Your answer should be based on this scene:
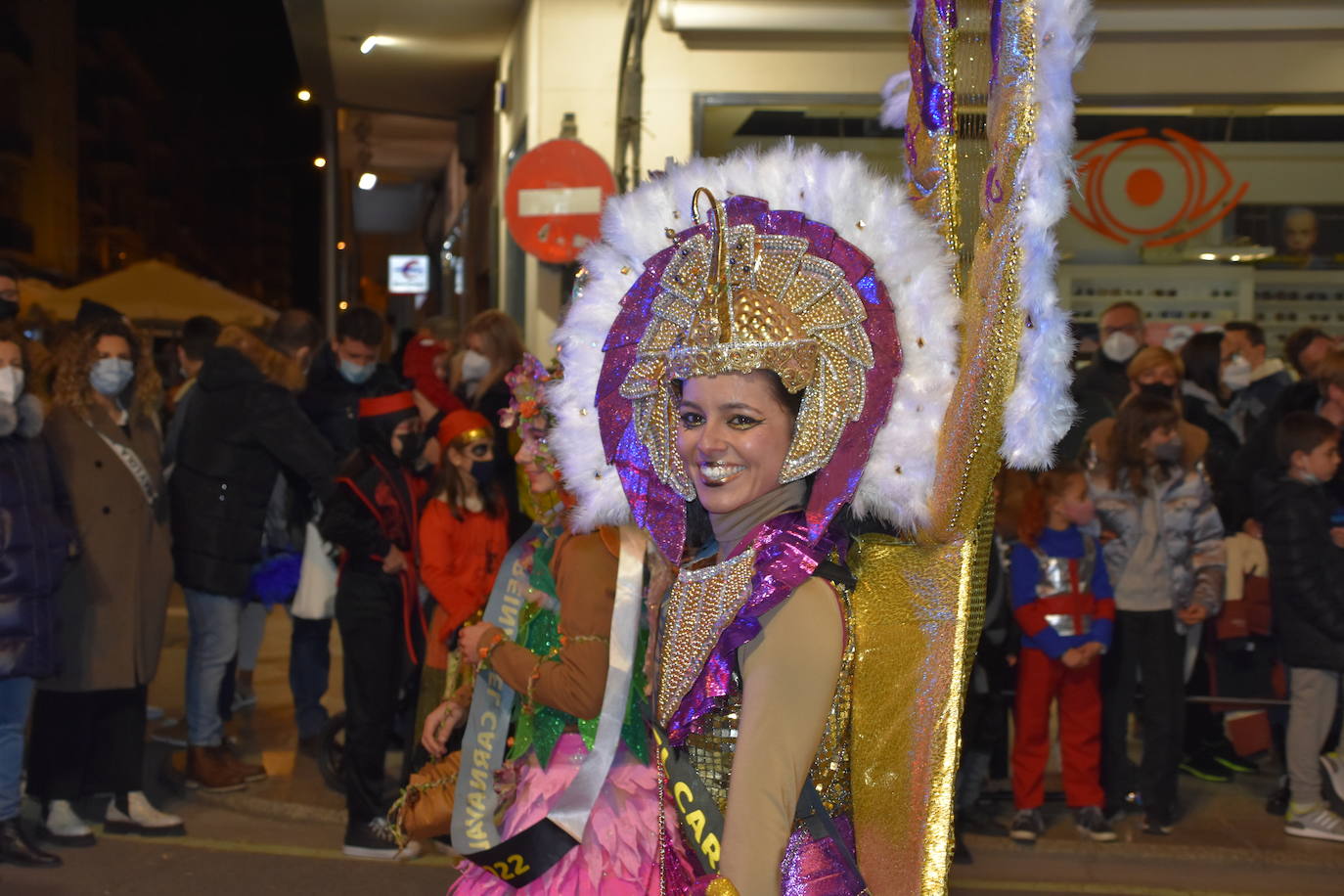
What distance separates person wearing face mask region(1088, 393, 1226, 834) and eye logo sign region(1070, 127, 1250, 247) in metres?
4.68

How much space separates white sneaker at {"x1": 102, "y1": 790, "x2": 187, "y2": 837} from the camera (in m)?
6.21

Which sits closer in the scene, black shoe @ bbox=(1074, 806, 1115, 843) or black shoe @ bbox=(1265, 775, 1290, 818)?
black shoe @ bbox=(1074, 806, 1115, 843)

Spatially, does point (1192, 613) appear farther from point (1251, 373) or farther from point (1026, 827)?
point (1251, 373)

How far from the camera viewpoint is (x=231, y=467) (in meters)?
6.63

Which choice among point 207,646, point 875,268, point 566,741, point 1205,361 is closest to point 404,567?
point 207,646

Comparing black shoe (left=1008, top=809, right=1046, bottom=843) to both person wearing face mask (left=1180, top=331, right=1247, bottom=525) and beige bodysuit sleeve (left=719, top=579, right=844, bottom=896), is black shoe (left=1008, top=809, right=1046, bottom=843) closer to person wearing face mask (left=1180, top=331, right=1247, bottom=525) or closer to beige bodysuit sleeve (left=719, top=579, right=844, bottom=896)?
person wearing face mask (left=1180, top=331, right=1247, bottom=525)

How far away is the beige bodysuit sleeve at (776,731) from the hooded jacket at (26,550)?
413 centimetres

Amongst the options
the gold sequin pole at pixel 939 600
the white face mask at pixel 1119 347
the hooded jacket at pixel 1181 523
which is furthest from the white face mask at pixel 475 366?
the gold sequin pole at pixel 939 600

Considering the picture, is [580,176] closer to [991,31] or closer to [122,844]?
[122,844]

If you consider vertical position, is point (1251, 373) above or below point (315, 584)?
above

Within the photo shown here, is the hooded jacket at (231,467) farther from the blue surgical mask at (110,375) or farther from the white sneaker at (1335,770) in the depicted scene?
the white sneaker at (1335,770)

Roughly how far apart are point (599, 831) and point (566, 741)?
0.26 meters

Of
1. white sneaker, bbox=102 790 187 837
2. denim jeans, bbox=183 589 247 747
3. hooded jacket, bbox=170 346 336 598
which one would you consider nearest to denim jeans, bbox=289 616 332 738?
denim jeans, bbox=183 589 247 747

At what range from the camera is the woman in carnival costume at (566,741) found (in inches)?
136
